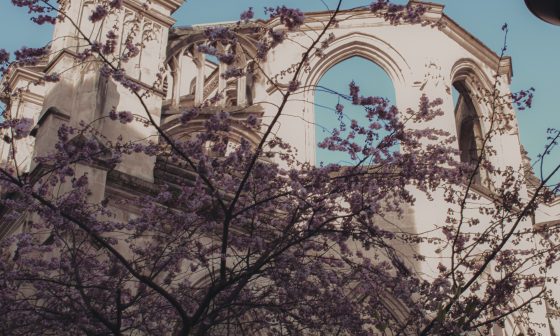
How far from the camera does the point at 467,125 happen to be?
15398 mm

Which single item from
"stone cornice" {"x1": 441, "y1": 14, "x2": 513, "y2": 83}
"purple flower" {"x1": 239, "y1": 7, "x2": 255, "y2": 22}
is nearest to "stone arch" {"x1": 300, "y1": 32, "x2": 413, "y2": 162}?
"stone cornice" {"x1": 441, "y1": 14, "x2": 513, "y2": 83}

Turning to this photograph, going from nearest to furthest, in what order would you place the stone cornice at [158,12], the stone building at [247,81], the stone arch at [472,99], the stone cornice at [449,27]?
the stone building at [247,81]
the stone cornice at [158,12]
the stone cornice at [449,27]
the stone arch at [472,99]

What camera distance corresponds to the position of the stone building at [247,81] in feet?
33.9

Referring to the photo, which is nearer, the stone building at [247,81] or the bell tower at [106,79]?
the bell tower at [106,79]

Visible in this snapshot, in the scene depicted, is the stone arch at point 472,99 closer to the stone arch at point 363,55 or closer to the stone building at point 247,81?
the stone building at point 247,81

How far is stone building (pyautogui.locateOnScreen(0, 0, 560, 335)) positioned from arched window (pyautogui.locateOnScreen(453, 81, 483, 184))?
0.02m

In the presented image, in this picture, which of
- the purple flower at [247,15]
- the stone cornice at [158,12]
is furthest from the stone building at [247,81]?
the purple flower at [247,15]

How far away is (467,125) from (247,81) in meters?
4.66

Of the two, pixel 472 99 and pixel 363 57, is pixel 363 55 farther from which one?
pixel 472 99

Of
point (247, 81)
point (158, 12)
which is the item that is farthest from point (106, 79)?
point (247, 81)

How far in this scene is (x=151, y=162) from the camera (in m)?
10.5

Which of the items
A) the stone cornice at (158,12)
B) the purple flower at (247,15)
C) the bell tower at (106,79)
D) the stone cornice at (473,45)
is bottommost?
the purple flower at (247,15)

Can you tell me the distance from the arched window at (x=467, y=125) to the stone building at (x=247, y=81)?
0.07ft

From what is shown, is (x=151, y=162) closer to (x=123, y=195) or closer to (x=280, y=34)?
(x=123, y=195)
